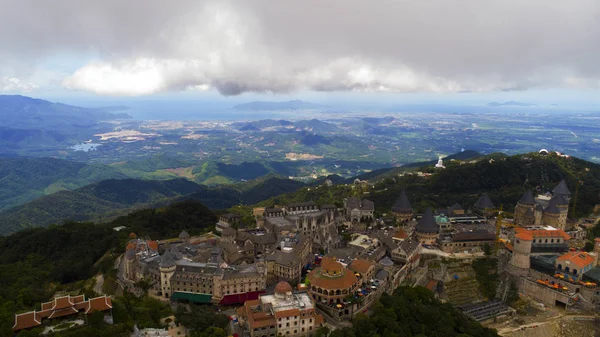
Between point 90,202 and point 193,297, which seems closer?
point 193,297

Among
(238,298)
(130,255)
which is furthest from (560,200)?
(130,255)

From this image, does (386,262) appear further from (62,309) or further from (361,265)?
(62,309)

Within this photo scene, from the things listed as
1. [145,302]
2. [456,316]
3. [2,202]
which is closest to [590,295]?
[456,316]

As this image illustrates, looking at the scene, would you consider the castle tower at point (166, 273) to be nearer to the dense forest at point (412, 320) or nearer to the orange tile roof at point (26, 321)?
the orange tile roof at point (26, 321)

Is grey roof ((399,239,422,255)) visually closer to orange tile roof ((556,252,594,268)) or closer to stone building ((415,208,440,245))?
stone building ((415,208,440,245))

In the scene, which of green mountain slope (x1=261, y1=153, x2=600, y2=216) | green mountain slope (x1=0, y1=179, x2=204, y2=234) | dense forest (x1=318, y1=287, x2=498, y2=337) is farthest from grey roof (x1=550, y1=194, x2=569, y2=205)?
green mountain slope (x1=0, y1=179, x2=204, y2=234)
